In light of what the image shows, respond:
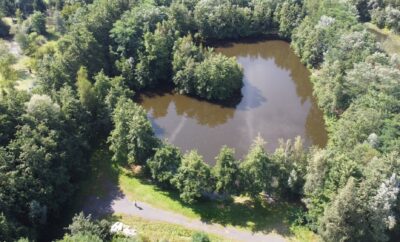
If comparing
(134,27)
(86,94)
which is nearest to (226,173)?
(86,94)


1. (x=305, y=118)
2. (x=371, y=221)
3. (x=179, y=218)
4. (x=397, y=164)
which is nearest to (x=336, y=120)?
(x=305, y=118)

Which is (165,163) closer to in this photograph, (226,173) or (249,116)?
(226,173)

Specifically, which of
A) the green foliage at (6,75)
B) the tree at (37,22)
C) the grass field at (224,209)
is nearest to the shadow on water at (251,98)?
the grass field at (224,209)

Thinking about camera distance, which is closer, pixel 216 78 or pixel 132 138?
pixel 132 138

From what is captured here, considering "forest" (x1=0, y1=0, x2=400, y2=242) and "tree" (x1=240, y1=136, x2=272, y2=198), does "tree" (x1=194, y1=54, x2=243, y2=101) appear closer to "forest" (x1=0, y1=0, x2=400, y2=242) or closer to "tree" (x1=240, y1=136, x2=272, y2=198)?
"forest" (x1=0, y1=0, x2=400, y2=242)

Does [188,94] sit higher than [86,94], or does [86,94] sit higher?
[86,94]

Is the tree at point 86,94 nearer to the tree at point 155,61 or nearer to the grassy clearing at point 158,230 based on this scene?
the tree at point 155,61

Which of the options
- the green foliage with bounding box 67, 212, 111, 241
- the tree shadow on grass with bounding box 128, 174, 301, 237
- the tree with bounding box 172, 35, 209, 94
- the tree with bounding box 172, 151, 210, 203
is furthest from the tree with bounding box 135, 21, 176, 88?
the green foliage with bounding box 67, 212, 111, 241

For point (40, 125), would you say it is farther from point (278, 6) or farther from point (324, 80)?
point (278, 6)
